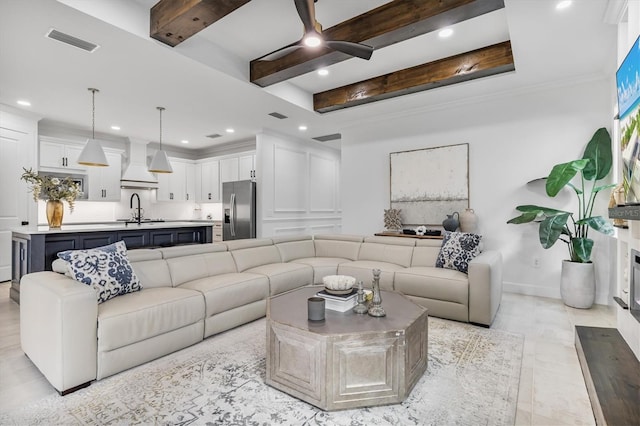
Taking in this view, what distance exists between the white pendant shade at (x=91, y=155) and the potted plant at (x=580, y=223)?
5663 mm

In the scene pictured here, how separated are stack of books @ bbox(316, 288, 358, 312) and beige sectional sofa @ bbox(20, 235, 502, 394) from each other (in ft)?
3.45

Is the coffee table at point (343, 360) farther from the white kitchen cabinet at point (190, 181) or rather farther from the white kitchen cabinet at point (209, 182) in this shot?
the white kitchen cabinet at point (190, 181)

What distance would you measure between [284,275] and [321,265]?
0.66 metres

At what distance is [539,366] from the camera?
7.44 feet

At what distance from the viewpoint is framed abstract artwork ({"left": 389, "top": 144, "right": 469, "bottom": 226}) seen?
471 centimetres

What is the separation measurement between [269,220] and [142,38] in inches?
149

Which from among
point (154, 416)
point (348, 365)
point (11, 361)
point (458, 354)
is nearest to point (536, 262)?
point (458, 354)

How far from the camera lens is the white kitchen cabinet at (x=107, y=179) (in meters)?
6.24

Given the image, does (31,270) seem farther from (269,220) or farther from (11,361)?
(269,220)

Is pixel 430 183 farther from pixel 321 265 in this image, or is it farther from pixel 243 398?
pixel 243 398

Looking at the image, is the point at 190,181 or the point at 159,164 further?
the point at 190,181

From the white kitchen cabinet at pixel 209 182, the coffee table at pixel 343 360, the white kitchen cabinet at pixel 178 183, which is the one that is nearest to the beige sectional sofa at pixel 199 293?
the coffee table at pixel 343 360

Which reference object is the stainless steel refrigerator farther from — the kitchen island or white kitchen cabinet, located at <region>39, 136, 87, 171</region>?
white kitchen cabinet, located at <region>39, 136, 87, 171</region>

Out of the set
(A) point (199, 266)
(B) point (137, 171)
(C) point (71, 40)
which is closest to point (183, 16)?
(C) point (71, 40)
